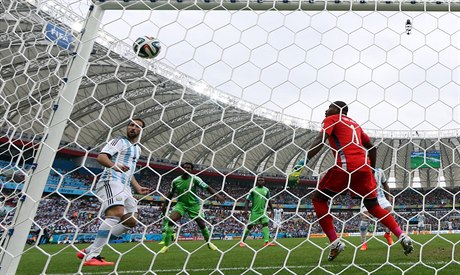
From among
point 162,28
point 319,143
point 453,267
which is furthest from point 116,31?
point 453,267

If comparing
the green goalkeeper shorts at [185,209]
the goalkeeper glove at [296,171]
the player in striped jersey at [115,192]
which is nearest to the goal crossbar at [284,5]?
the player in striped jersey at [115,192]

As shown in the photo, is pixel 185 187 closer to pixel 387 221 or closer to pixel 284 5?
pixel 387 221

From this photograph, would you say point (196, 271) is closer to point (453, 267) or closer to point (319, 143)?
point (319, 143)

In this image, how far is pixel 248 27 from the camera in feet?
9.45

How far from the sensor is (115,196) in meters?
3.43

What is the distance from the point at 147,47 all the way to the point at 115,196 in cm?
136

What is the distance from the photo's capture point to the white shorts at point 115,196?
342 cm

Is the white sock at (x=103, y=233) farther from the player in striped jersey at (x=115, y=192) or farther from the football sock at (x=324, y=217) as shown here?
the football sock at (x=324, y=217)

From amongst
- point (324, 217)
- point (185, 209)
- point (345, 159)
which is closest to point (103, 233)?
point (324, 217)

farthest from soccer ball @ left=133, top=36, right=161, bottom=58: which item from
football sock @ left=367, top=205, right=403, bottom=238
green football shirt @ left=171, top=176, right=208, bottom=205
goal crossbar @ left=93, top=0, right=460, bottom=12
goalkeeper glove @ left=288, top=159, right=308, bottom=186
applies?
green football shirt @ left=171, top=176, right=208, bottom=205

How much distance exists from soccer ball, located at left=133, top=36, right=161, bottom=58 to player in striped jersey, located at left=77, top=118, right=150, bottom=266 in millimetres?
563

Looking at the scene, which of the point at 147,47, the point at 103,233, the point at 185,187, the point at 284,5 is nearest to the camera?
the point at 284,5

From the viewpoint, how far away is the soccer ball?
3001 mm

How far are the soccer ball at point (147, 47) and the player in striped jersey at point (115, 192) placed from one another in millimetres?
563
